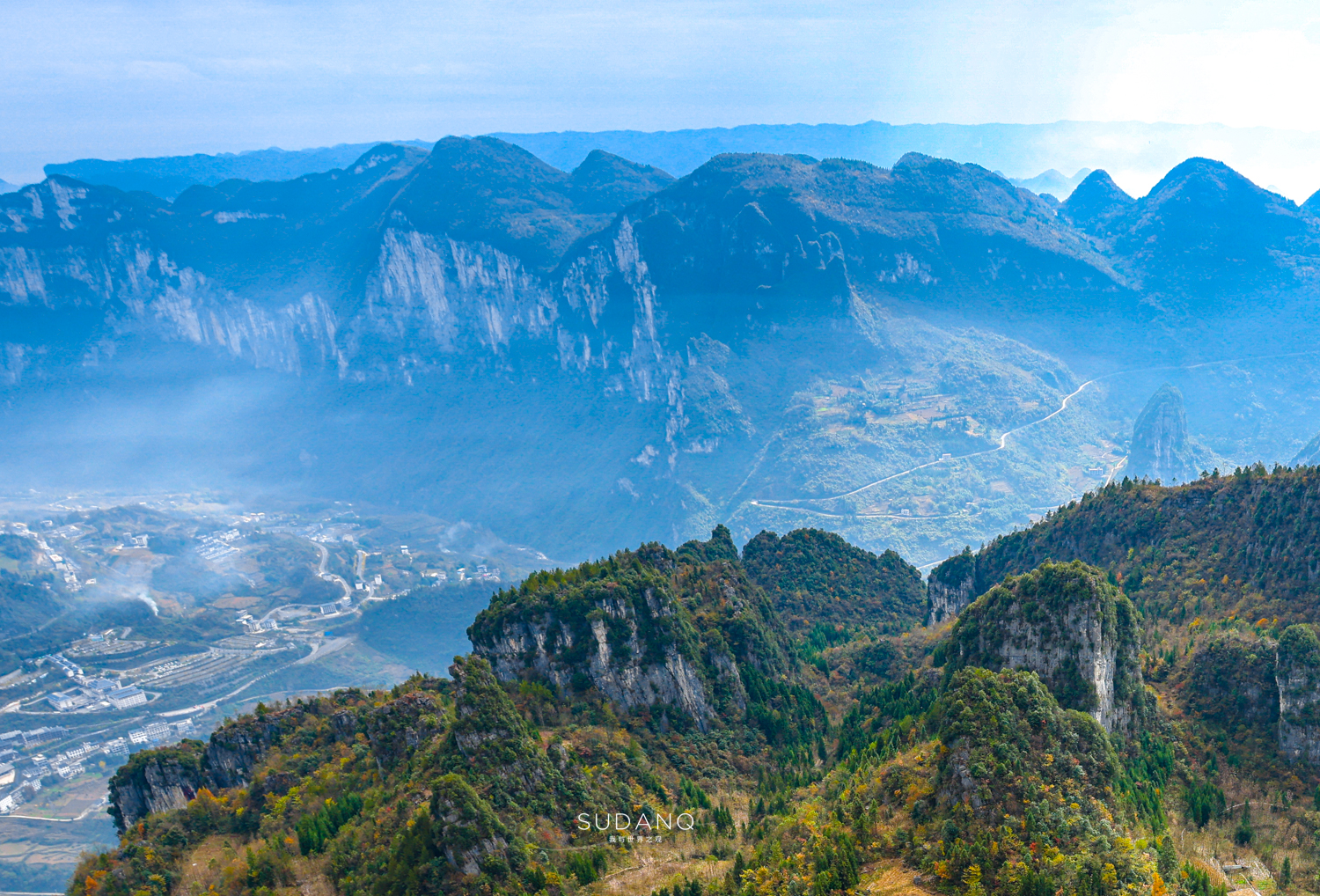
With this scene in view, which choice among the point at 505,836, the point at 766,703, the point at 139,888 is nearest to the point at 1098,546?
the point at 766,703

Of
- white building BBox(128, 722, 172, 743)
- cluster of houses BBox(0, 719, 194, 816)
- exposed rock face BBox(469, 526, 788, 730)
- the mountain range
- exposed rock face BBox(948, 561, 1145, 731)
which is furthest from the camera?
white building BBox(128, 722, 172, 743)

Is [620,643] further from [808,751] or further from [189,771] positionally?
[189,771]

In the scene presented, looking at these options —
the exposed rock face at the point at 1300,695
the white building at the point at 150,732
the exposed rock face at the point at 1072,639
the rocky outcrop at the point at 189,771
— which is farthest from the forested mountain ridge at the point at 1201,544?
the white building at the point at 150,732

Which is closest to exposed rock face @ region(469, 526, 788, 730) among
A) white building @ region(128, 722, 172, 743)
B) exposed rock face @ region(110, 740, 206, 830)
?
exposed rock face @ region(110, 740, 206, 830)

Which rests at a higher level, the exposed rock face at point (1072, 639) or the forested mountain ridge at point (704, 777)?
the exposed rock face at point (1072, 639)

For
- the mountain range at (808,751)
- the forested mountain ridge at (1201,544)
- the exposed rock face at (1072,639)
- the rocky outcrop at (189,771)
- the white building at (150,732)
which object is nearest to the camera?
the mountain range at (808,751)

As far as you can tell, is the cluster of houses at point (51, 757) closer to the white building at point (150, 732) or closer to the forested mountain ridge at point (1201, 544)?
the white building at point (150, 732)

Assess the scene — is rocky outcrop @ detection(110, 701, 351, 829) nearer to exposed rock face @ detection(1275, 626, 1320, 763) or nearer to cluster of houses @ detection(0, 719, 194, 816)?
exposed rock face @ detection(1275, 626, 1320, 763)
